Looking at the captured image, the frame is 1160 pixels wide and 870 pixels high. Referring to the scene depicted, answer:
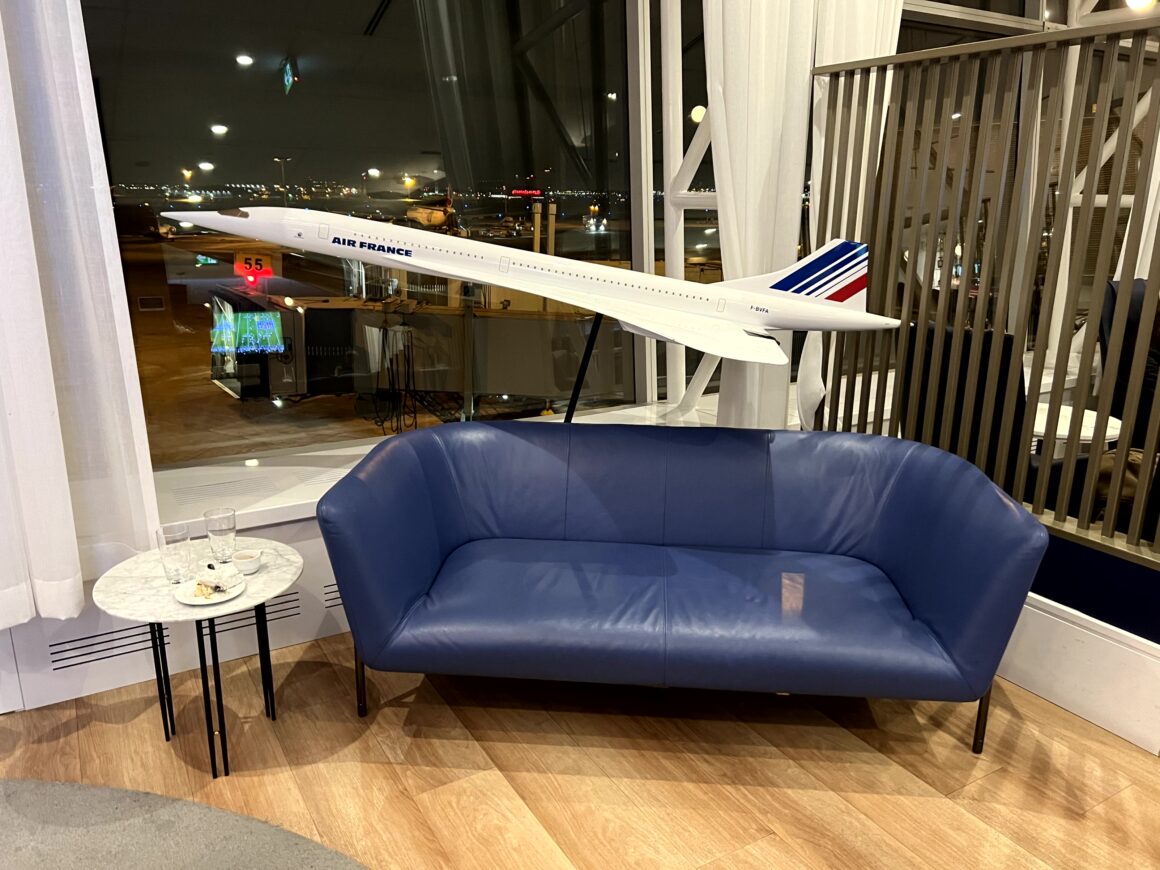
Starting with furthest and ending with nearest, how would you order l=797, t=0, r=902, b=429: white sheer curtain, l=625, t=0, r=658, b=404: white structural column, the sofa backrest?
l=625, t=0, r=658, b=404: white structural column < l=797, t=0, r=902, b=429: white sheer curtain < the sofa backrest

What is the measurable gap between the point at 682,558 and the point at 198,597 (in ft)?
4.55

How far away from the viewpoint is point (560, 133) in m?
3.56

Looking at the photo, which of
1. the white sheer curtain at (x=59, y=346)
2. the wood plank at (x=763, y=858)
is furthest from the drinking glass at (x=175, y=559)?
the wood plank at (x=763, y=858)

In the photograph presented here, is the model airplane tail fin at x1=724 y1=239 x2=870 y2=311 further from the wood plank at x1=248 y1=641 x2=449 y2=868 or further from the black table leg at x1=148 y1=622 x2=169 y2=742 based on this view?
the black table leg at x1=148 y1=622 x2=169 y2=742

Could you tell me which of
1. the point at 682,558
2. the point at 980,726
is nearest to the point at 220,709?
the point at 682,558

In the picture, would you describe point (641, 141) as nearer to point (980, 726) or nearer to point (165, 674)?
point (980, 726)

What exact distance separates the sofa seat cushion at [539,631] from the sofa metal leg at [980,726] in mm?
882

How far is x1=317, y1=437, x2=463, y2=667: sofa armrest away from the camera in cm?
209

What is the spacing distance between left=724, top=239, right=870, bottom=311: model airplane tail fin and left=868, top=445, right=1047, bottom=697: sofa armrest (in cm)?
59

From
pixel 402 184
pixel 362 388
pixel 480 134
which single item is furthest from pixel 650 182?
pixel 362 388

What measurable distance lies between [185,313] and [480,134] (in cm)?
138

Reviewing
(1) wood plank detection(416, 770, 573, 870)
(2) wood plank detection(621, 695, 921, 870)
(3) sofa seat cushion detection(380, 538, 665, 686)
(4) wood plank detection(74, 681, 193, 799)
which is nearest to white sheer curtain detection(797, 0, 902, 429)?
(3) sofa seat cushion detection(380, 538, 665, 686)

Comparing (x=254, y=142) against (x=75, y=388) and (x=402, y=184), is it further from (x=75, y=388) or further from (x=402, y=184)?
(x=75, y=388)

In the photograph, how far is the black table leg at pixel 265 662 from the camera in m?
2.22
